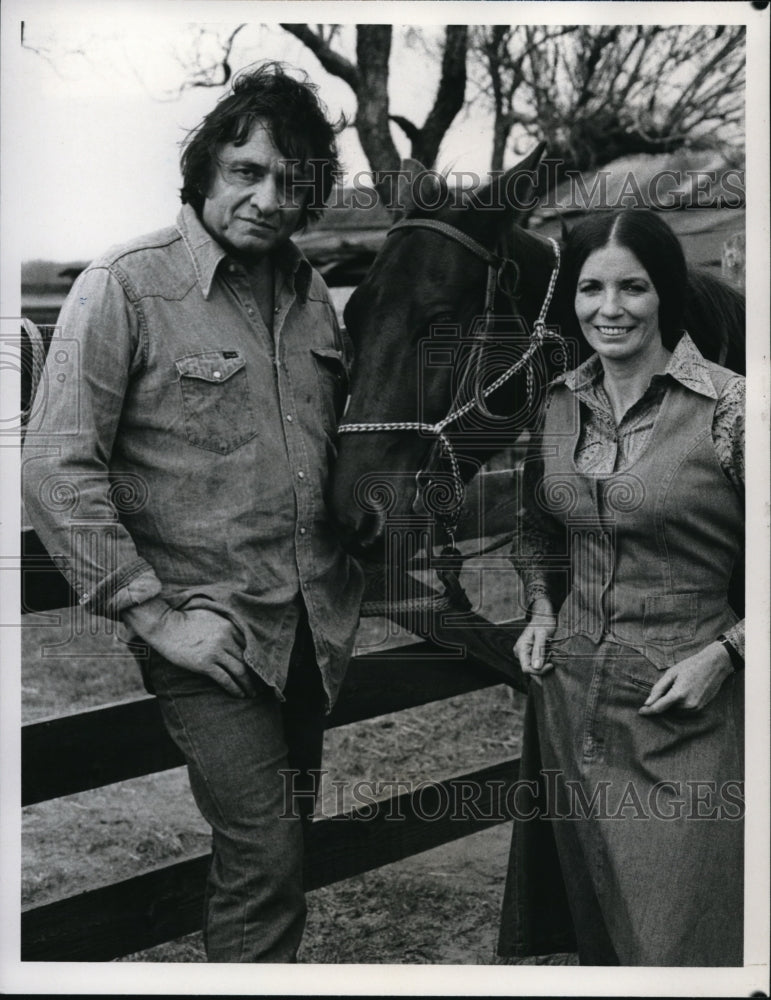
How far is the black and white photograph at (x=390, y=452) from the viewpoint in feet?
7.46

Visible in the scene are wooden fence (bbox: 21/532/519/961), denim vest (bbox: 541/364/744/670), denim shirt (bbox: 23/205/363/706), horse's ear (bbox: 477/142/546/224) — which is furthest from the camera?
wooden fence (bbox: 21/532/519/961)

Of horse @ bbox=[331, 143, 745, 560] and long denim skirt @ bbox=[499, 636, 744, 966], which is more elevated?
horse @ bbox=[331, 143, 745, 560]

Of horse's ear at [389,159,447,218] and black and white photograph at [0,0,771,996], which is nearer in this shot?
black and white photograph at [0,0,771,996]

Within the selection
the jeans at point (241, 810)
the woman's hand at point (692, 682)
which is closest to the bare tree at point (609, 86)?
the woman's hand at point (692, 682)

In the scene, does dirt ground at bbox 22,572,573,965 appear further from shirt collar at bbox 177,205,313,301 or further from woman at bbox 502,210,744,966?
shirt collar at bbox 177,205,313,301

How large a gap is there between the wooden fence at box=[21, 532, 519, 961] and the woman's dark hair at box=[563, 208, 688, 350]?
79cm

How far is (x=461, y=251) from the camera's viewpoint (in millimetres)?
2369

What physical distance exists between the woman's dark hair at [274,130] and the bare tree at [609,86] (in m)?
0.40

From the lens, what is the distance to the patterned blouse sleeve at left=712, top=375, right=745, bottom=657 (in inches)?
91.2

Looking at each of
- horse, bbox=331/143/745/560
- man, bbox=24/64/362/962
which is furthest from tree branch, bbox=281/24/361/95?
horse, bbox=331/143/745/560

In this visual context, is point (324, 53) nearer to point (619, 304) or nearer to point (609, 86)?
point (609, 86)

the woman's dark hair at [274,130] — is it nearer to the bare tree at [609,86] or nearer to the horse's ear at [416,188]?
the horse's ear at [416,188]

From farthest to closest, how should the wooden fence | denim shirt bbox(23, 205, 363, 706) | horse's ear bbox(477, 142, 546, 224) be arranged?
1. the wooden fence
2. horse's ear bbox(477, 142, 546, 224)
3. denim shirt bbox(23, 205, 363, 706)

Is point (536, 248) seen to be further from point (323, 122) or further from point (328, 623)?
point (328, 623)
